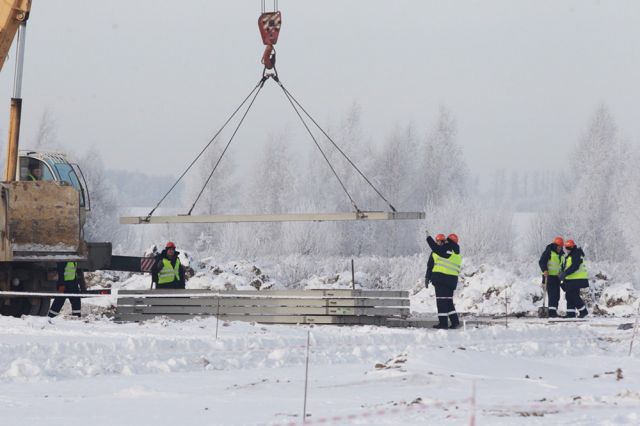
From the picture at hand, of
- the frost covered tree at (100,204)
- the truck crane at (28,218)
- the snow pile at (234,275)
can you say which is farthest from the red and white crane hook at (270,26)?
the frost covered tree at (100,204)

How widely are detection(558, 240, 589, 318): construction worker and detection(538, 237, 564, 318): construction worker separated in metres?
0.15

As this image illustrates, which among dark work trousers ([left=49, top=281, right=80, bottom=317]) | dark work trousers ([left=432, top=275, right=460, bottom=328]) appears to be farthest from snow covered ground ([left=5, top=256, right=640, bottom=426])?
dark work trousers ([left=49, top=281, right=80, bottom=317])

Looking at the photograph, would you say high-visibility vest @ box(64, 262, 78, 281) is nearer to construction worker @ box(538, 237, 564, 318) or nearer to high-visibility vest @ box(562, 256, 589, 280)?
construction worker @ box(538, 237, 564, 318)

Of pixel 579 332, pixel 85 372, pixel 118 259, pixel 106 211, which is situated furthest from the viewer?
pixel 106 211

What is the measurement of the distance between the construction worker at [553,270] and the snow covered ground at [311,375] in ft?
11.7

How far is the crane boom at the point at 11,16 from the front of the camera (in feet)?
68.1

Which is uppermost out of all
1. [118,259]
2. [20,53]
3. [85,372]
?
[20,53]

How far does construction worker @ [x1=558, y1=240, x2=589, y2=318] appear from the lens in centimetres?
2320

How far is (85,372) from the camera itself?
45.3ft

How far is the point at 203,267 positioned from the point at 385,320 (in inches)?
726

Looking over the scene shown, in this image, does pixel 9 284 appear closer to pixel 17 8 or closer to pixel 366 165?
pixel 17 8

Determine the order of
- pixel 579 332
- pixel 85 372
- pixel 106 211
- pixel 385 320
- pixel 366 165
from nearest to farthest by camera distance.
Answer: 1. pixel 85 372
2. pixel 579 332
3. pixel 385 320
4. pixel 106 211
5. pixel 366 165

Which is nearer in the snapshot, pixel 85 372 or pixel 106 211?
pixel 85 372

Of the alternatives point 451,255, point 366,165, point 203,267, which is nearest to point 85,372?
point 451,255
